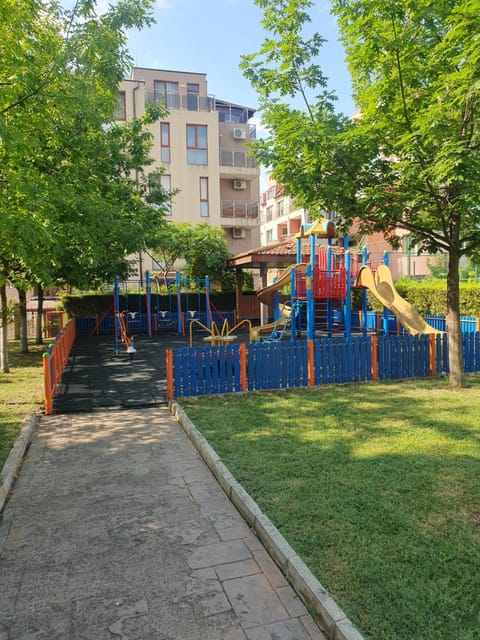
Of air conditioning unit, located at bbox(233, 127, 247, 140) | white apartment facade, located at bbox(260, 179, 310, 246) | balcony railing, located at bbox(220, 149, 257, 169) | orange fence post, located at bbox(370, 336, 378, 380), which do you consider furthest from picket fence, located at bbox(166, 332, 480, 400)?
white apartment facade, located at bbox(260, 179, 310, 246)

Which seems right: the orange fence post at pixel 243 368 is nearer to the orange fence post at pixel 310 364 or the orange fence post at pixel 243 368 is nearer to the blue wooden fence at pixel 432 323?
the orange fence post at pixel 310 364

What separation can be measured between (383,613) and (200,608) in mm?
1219

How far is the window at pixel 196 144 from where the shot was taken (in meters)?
37.5

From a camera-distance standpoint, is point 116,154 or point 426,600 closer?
point 426,600

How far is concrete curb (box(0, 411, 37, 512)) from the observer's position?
17.2 feet

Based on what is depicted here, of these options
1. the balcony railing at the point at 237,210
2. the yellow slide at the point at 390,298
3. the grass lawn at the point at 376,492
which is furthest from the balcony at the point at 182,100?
the grass lawn at the point at 376,492

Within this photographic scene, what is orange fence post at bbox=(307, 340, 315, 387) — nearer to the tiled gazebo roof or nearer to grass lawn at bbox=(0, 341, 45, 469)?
grass lawn at bbox=(0, 341, 45, 469)

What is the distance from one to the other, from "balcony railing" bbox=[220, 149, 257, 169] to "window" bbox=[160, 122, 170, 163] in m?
4.60

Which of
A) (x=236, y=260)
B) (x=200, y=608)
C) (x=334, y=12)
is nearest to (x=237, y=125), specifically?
(x=236, y=260)

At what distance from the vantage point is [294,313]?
55.5ft

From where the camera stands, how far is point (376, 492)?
4820 millimetres

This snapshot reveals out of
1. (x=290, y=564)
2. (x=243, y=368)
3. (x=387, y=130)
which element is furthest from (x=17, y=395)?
(x=387, y=130)

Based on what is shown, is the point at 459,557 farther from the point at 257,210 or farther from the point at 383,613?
the point at 257,210

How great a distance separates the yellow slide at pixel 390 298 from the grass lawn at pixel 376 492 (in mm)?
5545
